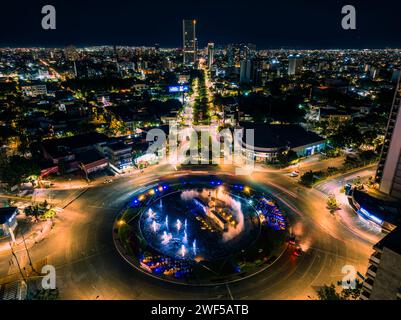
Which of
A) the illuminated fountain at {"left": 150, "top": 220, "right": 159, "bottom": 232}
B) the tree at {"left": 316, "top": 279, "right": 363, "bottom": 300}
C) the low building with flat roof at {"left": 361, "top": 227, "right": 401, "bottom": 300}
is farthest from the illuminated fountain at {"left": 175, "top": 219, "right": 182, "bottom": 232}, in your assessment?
the low building with flat roof at {"left": 361, "top": 227, "right": 401, "bottom": 300}

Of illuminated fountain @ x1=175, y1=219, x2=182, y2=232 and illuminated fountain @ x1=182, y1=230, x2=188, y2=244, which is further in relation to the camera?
illuminated fountain @ x1=175, y1=219, x2=182, y2=232

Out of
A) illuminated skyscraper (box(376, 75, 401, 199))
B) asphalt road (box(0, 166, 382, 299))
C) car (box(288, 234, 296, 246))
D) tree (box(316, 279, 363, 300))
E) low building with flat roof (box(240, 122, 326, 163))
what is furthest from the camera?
low building with flat roof (box(240, 122, 326, 163))

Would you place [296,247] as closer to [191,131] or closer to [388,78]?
[191,131]

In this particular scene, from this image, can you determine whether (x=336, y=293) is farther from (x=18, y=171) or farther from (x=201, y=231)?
(x=18, y=171)

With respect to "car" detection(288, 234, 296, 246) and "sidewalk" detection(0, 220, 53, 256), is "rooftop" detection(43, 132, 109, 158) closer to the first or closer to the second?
"sidewalk" detection(0, 220, 53, 256)

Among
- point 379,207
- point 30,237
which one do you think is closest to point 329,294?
point 379,207

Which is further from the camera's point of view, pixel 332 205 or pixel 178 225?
pixel 332 205
